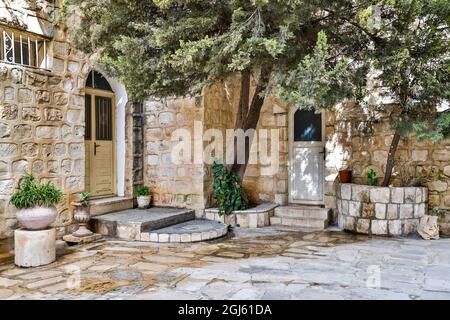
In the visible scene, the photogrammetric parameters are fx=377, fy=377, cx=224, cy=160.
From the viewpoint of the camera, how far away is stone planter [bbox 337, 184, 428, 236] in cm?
549

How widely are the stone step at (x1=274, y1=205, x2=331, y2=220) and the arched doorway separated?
9.62 ft

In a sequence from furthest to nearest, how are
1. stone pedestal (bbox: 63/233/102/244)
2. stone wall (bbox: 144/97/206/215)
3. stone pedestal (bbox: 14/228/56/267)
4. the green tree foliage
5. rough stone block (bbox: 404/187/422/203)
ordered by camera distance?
stone wall (bbox: 144/97/206/215), rough stone block (bbox: 404/187/422/203), stone pedestal (bbox: 63/233/102/244), stone pedestal (bbox: 14/228/56/267), the green tree foliage

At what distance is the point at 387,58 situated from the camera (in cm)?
397

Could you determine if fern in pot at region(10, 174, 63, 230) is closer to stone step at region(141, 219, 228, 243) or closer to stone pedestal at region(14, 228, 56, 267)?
stone pedestal at region(14, 228, 56, 267)

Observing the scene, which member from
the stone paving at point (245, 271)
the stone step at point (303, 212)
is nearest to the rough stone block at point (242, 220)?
the stone step at point (303, 212)

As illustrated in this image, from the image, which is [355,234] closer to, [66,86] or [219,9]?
[219,9]

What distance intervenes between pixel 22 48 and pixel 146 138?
8.41ft

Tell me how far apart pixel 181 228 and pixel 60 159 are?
6.46 feet

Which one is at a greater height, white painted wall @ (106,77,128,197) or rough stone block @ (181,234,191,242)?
white painted wall @ (106,77,128,197)

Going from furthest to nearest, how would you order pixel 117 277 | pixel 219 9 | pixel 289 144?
pixel 289 144 < pixel 219 9 < pixel 117 277

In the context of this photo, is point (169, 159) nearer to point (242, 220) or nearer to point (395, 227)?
point (242, 220)

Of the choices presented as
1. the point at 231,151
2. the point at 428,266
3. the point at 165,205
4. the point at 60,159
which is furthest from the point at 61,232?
the point at 428,266

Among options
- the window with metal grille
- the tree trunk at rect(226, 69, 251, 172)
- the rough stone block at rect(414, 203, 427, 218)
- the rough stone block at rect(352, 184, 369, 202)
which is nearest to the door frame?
the window with metal grille

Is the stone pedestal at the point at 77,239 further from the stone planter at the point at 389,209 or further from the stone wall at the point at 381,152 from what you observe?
the stone wall at the point at 381,152
